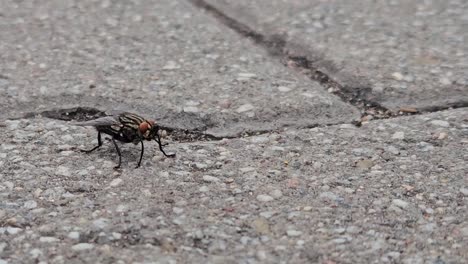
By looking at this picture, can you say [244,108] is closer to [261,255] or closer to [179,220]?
[179,220]

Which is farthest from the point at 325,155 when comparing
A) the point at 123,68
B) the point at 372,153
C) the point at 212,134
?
the point at 123,68

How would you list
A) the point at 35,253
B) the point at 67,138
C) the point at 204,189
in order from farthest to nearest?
the point at 67,138 → the point at 204,189 → the point at 35,253

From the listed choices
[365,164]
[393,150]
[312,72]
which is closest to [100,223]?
[365,164]

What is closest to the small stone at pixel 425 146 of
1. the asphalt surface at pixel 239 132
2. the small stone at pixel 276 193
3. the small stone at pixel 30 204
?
the asphalt surface at pixel 239 132

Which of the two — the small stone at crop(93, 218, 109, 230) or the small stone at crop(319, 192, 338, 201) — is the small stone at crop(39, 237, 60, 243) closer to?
the small stone at crop(93, 218, 109, 230)

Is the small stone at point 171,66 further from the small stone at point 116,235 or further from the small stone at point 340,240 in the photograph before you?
the small stone at point 340,240

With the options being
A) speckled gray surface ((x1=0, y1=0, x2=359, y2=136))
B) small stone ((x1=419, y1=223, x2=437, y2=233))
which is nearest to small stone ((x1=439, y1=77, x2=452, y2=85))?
speckled gray surface ((x1=0, y1=0, x2=359, y2=136))
